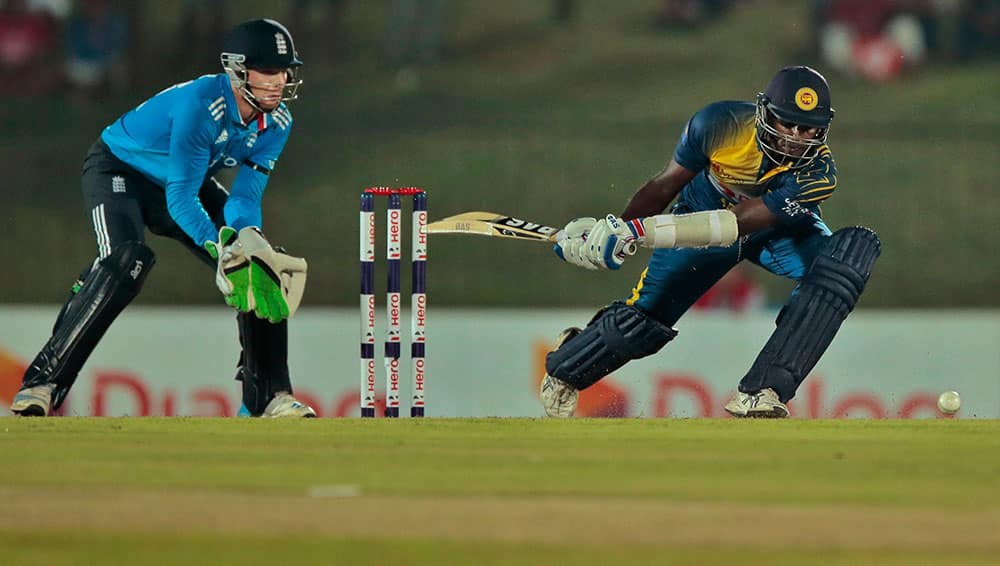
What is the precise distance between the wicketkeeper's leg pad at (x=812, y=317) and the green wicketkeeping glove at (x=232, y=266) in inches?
68.9

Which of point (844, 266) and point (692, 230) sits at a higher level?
point (692, 230)

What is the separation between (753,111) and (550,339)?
4572 millimetres

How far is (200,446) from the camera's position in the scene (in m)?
4.65

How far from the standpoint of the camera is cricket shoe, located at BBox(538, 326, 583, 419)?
6.89m

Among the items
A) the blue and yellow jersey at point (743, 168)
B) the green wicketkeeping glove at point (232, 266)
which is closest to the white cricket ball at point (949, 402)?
the blue and yellow jersey at point (743, 168)

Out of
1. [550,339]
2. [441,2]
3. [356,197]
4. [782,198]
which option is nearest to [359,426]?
[782,198]

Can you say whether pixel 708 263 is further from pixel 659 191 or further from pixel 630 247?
pixel 630 247

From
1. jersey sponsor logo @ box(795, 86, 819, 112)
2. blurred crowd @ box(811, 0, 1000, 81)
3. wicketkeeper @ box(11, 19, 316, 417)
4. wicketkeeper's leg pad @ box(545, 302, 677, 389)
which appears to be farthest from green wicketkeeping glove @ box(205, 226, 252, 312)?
blurred crowd @ box(811, 0, 1000, 81)

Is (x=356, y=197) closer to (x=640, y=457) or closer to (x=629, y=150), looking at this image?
(x=629, y=150)

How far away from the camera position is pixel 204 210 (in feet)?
19.9

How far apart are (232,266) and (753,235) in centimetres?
197

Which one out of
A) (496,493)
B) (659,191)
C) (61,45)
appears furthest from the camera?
(61,45)

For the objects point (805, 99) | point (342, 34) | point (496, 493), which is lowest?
point (496, 493)

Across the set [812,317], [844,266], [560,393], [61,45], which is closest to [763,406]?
[812,317]
